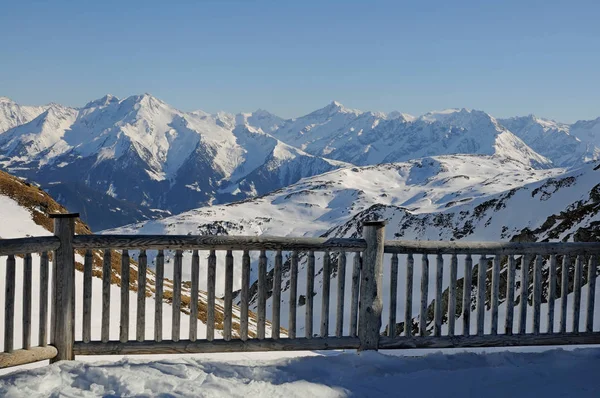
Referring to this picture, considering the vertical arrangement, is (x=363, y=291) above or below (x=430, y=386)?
above

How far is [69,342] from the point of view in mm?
7566

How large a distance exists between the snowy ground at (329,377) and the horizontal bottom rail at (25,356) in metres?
0.21

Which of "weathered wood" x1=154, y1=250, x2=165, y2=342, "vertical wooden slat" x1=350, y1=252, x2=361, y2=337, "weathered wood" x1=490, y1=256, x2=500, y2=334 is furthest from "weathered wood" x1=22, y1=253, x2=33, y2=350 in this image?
"weathered wood" x1=490, y1=256, x2=500, y2=334

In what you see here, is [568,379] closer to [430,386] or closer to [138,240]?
[430,386]

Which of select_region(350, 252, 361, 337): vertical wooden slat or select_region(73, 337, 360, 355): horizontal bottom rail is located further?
select_region(350, 252, 361, 337): vertical wooden slat

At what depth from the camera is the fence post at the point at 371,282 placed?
26.9 feet

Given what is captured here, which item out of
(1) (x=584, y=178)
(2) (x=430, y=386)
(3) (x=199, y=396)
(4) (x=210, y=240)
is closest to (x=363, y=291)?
(2) (x=430, y=386)

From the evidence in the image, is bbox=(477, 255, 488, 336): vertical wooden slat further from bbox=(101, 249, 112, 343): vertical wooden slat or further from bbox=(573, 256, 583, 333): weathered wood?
bbox=(101, 249, 112, 343): vertical wooden slat

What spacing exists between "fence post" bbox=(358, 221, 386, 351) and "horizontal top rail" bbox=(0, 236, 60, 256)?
159 inches

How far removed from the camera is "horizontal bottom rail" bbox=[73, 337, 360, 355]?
7.70 metres

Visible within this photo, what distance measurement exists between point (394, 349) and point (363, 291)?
1085 millimetres

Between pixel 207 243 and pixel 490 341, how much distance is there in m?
4.34

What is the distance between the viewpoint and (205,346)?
7.89 m

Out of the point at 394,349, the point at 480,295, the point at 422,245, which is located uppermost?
the point at 422,245
